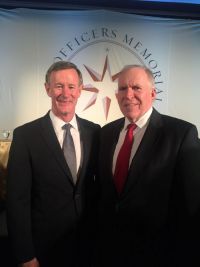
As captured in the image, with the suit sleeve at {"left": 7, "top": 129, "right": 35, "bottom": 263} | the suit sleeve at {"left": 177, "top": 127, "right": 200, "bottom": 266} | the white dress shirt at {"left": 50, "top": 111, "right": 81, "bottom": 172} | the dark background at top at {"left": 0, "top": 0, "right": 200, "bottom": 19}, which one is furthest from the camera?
the dark background at top at {"left": 0, "top": 0, "right": 200, "bottom": 19}

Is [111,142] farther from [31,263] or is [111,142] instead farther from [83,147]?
[31,263]

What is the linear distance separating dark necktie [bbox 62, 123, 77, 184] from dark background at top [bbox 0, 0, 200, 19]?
1517 millimetres

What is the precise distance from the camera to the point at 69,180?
5.94 ft

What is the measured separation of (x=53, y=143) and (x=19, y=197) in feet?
1.18

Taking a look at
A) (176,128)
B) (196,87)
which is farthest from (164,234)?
(196,87)

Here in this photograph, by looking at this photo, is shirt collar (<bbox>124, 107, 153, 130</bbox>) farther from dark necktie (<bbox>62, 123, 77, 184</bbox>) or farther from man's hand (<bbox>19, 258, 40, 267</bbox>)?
man's hand (<bbox>19, 258, 40, 267</bbox>)

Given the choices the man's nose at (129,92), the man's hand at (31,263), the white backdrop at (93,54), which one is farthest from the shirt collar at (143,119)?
the white backdrop at (93,54)

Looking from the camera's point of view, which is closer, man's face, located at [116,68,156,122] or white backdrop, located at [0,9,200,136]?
man's face, located at [116,68,156,122]

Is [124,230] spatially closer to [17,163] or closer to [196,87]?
[17,163]

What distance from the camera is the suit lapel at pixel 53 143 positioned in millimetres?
1808

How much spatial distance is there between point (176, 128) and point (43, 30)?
5.93 feet

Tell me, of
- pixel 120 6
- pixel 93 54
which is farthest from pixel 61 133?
pixel 120 6

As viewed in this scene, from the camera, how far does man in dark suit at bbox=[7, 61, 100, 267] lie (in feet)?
5.83

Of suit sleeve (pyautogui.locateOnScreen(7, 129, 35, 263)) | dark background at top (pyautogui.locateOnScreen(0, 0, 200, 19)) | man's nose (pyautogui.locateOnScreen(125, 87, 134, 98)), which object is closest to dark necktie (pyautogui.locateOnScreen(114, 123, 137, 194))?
man's nose (pyautogui.locateOnScreen(125, 87, 134, 98))
